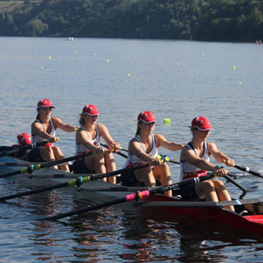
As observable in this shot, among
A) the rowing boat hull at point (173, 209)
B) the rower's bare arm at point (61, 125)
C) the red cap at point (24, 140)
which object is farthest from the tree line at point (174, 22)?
the rowing boat hull at point (173, 209)

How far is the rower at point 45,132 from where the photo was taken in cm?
1550

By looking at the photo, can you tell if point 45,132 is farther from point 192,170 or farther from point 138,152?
point 192,170

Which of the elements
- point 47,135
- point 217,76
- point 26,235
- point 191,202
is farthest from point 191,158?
point 217,76

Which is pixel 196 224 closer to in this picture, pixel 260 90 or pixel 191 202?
pixel 191 202

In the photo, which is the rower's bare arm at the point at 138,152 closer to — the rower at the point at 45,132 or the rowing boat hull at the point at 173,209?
the rowing boat hull at the point at 173,209

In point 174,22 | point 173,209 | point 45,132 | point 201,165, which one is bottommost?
point 173,209

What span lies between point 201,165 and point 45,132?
540 centimetres

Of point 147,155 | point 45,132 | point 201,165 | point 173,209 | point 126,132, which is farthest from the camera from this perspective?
point 126,132

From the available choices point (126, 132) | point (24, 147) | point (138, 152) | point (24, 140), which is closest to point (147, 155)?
point (138, 152)

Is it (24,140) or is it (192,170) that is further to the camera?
(24,140)

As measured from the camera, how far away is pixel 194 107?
101ft

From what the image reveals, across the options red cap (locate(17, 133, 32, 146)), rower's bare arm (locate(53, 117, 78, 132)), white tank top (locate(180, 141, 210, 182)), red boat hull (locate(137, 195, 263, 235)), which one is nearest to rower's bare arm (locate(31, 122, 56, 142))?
rower's bare arm (locate(53, 117, 78, 132))

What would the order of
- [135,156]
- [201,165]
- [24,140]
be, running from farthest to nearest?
[24,140] < [135,156] < [201,165]

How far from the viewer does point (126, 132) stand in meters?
23.3
